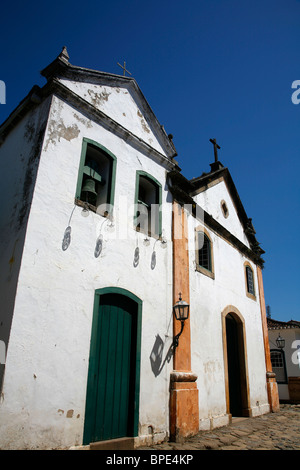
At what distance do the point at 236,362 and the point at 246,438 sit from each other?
3.64 meters

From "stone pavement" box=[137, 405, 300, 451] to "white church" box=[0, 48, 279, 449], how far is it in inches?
11.6

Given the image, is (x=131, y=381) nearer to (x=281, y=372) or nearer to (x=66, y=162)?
(x=66, y=162)

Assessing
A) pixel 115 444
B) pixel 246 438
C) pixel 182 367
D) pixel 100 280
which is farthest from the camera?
pixel 182 367

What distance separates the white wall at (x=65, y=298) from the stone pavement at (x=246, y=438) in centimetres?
66

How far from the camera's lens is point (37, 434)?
4.20 m

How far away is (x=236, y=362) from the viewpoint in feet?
33.8

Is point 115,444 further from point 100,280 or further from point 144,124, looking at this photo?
point 144,124

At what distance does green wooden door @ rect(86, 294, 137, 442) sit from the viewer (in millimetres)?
5109

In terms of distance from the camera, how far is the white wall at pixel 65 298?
4273 mm

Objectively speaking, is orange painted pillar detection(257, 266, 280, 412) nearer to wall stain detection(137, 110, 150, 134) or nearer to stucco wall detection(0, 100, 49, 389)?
wall stain detection(137, 110, 150, 134)

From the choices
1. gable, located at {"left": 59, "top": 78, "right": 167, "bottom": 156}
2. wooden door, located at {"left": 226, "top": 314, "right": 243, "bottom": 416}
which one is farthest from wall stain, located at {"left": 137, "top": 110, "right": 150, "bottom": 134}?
wooden door, located at {"left": 226, "top": 314, "right": 243, "bottom": 416}

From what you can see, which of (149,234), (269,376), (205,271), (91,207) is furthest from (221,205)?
(91,207)

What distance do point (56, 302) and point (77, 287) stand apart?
466 millimetres

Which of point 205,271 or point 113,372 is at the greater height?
point 205,271
